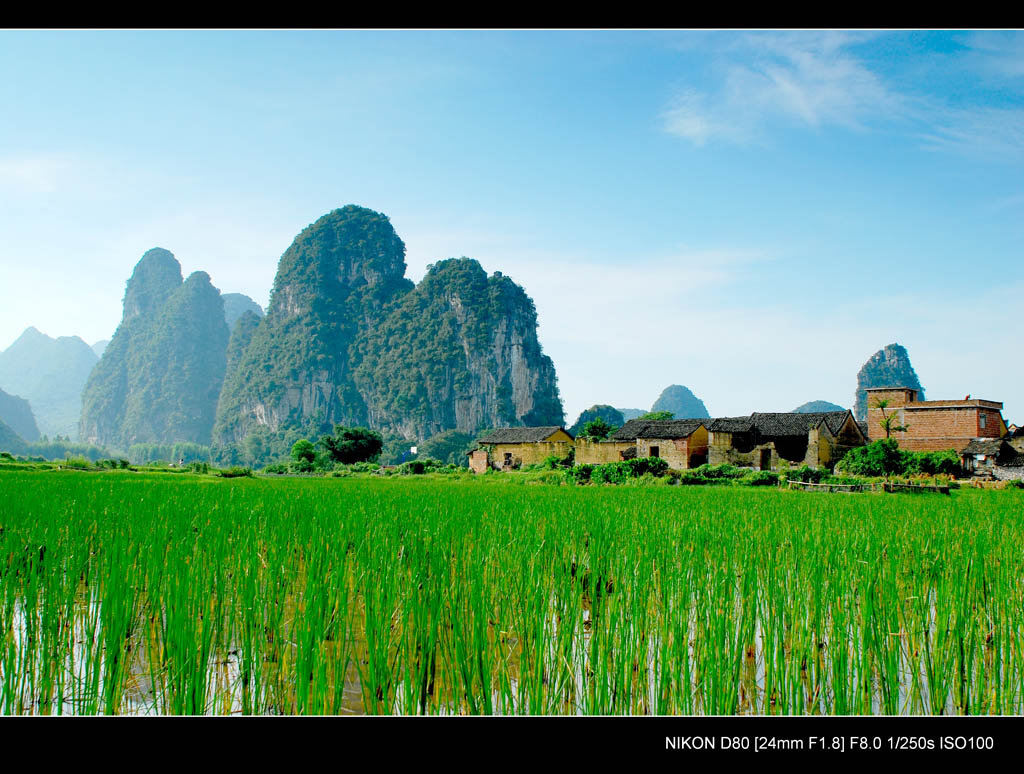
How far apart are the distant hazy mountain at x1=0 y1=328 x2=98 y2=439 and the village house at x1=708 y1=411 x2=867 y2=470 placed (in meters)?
99.8

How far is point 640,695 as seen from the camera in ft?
7.00

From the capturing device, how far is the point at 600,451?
26.4 meters

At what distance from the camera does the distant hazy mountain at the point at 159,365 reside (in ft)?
261

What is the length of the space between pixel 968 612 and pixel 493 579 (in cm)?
196

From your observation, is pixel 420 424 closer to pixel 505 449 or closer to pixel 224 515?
pixel 505 449

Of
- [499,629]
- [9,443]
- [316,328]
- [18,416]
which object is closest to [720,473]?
[499,629]

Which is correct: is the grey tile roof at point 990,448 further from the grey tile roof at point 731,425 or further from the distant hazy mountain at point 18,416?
the distant hazy mountain at point 18,416

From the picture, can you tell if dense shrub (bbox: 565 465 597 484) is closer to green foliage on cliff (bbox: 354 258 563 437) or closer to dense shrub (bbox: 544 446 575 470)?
dense shrub (bbox: 544 446 575 470)

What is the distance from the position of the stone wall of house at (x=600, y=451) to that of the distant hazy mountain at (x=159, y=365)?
67.6 metres

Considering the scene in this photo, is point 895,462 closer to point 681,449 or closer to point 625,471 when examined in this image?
point 625,471

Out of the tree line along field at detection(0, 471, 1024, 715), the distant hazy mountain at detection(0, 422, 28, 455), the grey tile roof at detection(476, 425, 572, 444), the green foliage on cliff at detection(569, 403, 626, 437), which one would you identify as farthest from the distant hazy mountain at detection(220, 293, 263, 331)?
the tree line along field at detection(0, 471, 1024, 715)

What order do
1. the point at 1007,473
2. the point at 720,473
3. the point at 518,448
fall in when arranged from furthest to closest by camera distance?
the point at 518,448 < the point at 1007,473 < the point at 720,473

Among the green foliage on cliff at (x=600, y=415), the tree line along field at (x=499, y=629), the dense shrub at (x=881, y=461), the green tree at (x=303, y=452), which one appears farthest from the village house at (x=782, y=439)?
the green foliage on cliff at (x=600, y=415)

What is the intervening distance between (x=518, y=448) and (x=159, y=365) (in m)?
67.0
